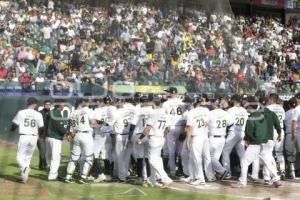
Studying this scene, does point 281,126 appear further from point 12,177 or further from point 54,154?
point 12,177

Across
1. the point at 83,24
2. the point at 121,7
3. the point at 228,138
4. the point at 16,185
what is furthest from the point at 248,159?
the point at 83,24

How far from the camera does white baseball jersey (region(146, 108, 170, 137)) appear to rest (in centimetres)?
1106

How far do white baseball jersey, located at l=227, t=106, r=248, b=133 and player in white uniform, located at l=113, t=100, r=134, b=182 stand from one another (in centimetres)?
196

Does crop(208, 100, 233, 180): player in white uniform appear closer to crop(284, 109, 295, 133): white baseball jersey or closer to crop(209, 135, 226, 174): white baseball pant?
crop(209, 135, 226, 174): white baseball pant

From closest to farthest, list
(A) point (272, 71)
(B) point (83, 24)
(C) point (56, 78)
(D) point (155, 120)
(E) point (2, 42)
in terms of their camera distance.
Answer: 1. (D) point (155, 120)
2. (C) point (56, 78)
3. (E) point (2, 42)
4. (B) point (83, 24)
5. (A) point (272, 71)

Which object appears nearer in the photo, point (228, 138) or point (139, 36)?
point (228, 138)

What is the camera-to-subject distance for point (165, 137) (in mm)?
11898

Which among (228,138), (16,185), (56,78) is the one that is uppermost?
(56,78)

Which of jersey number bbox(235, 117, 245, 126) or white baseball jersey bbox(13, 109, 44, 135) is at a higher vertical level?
jersey number bbox(235, 117, 245, 126)

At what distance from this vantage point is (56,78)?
19031mm

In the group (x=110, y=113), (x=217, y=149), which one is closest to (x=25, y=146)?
(x=110, y=113)

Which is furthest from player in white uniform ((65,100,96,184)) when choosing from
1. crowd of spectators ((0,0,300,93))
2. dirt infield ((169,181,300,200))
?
crowd of spectators ((0,0,300,93))

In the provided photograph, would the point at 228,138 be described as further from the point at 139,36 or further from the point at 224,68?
the point at 139,36

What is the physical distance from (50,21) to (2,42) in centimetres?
192
